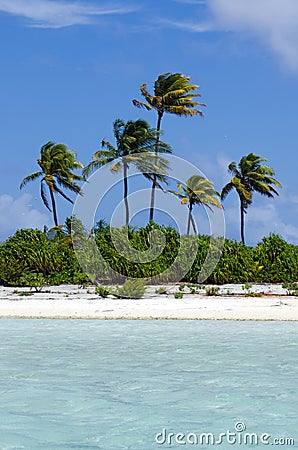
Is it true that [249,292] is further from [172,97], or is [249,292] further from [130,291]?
[172,97]

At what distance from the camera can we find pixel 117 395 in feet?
33.7

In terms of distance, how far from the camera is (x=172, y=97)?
160ft

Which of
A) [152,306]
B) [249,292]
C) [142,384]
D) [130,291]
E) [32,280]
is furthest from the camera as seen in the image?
[32,280]

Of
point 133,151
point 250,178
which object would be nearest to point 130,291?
point 133,151

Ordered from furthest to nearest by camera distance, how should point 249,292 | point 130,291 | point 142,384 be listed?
→ point 249,292 → point 130,291 → point 142,384

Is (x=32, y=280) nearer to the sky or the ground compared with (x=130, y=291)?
nearer to the sky

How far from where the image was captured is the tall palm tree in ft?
147

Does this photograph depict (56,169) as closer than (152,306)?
No

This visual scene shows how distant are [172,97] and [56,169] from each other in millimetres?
10147

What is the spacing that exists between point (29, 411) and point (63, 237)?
2231 cm

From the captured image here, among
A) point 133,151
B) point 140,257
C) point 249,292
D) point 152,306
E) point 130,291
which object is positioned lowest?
point 152,306

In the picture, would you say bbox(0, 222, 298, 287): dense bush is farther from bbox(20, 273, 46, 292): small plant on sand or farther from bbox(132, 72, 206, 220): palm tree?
bbox(132, 72, 206, 220): palm tree

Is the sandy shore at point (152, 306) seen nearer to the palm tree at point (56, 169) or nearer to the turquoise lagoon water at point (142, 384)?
the turquoise lagoon water at point (142, 384)

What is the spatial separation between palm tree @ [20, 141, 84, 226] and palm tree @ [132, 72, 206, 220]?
22.2 ft
